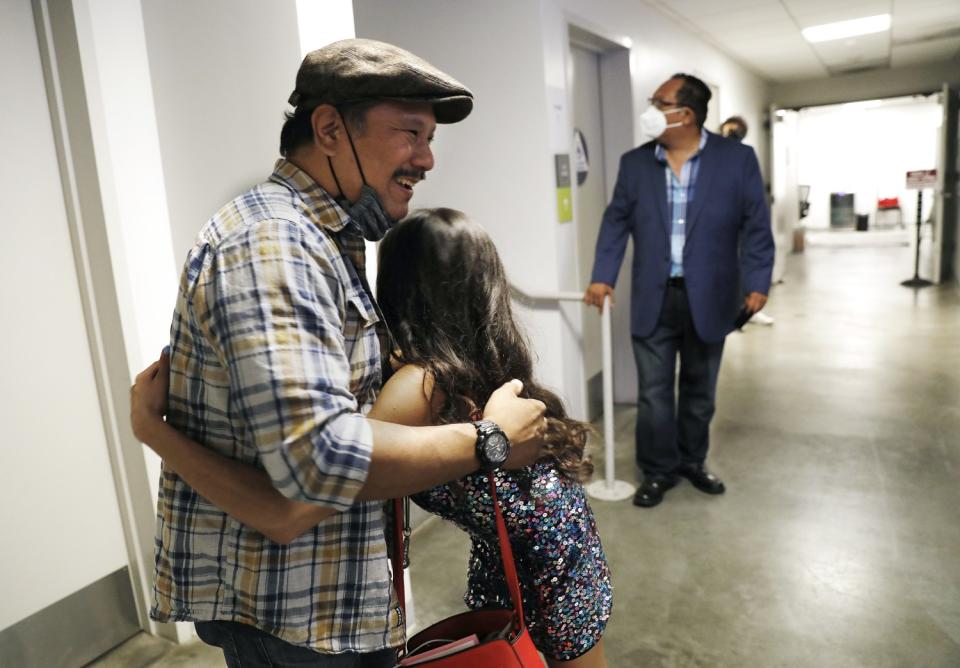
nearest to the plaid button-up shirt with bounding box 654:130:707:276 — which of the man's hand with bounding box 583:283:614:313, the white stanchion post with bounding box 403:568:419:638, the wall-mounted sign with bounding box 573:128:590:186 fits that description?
the man's hand with bounding box 583:283:614:313

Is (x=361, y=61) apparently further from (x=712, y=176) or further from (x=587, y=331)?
(x=587, y=331)

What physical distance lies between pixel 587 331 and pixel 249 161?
2.56 metres

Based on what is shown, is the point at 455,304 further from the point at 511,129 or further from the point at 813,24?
the point at 813,24

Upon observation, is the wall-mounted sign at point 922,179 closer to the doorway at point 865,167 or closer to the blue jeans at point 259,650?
the doorway at point 865,167

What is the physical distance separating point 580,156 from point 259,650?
3.23 m

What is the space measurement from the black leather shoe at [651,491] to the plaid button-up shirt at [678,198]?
34.2 inches

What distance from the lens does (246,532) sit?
85cm

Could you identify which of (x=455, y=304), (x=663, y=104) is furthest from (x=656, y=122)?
(x=455, y=304)

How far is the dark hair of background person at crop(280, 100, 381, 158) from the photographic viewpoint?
2.83 feet

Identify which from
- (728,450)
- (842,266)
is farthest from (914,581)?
(842,266)

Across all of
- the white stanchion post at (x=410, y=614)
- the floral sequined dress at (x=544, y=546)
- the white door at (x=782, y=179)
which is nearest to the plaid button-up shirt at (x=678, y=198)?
the white stanchion post at (x=410, y=614)

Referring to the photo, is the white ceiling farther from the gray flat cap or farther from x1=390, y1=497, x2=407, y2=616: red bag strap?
x1=390, y1=497, x2=407, y2=616: red bag strap

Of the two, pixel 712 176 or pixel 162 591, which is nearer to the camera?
pixel 162 591

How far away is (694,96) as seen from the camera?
273cm
